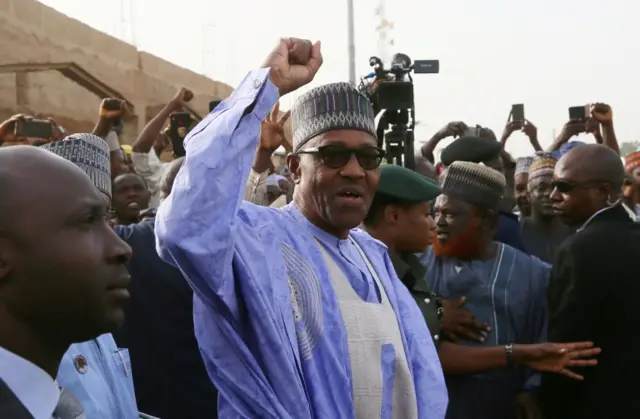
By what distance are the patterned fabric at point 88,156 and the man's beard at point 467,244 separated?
1.64m

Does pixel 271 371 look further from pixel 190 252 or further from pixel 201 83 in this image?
pixel 201 83

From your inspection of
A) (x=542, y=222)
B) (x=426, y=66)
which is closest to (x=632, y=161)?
(x=542, y=222)

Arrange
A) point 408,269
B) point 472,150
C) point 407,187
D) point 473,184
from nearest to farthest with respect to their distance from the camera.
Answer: point 408,269 → point 407,187 → point 473,184 → point 472,150

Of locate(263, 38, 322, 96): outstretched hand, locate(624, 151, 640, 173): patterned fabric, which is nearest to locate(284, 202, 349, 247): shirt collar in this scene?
locate(263, 38, 322, 96): outstretched hand

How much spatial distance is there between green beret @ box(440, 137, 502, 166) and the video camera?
587 millimetres

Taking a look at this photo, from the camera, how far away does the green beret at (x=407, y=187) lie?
3340 millimetres

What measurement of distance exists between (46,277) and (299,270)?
0.90 m

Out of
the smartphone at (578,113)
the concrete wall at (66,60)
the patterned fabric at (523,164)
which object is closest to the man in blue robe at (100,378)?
the patterned fabric at (523,164)

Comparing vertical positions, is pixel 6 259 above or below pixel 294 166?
below

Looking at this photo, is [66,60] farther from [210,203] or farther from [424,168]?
[210,203]

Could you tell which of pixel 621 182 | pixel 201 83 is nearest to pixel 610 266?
pixel 621 182

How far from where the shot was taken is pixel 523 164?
7246mm

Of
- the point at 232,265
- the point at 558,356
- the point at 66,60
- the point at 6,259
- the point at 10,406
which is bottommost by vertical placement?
the point at 558,356

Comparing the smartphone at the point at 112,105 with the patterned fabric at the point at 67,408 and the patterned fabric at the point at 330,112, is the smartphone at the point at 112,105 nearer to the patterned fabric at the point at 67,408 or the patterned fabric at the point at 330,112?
the patterned fabric at the point at 330,112
